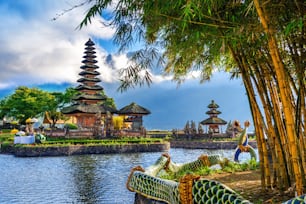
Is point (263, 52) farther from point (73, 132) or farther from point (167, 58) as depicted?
point (73, 132)

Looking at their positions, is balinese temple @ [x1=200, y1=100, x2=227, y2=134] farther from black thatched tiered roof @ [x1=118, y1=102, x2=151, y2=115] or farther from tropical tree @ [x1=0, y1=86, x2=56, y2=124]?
tropical tree @ [x1=0, y1=86, x2=56, y2=124]

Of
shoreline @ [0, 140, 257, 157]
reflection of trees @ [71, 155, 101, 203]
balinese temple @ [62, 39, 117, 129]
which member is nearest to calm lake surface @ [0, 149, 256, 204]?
reflection of trees @ [71, 155, 101, 203]

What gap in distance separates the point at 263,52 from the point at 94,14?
198 cm

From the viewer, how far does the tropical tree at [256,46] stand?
2.88 metres

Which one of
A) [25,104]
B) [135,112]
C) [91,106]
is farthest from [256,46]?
[25,104]

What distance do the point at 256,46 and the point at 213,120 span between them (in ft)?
72.0

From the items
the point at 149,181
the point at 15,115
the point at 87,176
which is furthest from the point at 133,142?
the point at 15,115

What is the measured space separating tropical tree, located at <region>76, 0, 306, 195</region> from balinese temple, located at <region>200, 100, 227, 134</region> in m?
20.6

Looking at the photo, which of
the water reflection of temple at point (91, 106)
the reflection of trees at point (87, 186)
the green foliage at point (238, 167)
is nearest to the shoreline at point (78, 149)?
the water reflection of temple at point (91, 106)

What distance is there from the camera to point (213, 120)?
25328 mm

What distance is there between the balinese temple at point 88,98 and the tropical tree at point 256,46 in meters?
20.3

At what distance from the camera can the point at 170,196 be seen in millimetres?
2957

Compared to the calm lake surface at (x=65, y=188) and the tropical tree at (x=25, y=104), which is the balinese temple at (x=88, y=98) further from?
the calm lake surface at (x=65, y=188)

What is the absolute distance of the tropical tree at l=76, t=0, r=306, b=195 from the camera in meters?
2.88
